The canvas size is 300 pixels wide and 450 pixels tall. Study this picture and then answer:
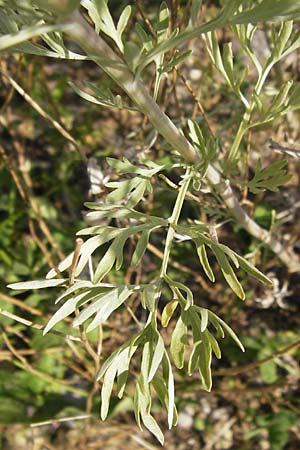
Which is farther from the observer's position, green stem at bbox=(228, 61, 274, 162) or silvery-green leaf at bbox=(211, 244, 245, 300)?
green stem at bbox=(228, 61, 274, 162)

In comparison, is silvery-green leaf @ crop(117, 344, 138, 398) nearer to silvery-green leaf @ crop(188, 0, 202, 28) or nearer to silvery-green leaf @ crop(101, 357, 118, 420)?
silvery-green leaf @ crop(101, 357, 118, 420)

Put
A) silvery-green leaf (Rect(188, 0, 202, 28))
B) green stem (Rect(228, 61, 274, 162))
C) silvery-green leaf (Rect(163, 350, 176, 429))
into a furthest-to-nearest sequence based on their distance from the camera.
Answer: green stem (Rect(228, 61, 274, 162)) → silvery-green leaf (Rect(163, 350, 176, 429)) → silvery-green leaf (Rect(188, 0, 202, 28))

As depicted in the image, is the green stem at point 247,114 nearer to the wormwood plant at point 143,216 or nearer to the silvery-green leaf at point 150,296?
the wormwood plant at point 143,216

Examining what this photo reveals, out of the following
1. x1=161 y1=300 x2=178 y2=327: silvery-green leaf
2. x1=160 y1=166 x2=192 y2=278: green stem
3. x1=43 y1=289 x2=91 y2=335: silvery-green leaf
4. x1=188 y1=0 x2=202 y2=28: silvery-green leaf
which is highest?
x1=188 y1=0 x2=202 y2=28: silvery-green leaf

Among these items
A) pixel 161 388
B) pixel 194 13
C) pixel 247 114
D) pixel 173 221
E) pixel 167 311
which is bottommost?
pixel 161 388

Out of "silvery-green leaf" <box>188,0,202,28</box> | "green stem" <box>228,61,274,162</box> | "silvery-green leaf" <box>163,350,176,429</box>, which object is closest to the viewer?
"silvery-green leaf" <box>188,0,202,28</box>

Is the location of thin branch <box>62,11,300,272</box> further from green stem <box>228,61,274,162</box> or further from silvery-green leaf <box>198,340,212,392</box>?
silvery-green leaf <box>198,340,212,392</box>

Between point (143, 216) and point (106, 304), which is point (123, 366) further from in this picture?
point (143, 216)

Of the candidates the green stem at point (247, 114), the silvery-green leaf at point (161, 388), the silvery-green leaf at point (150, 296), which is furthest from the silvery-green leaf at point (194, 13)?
the silvery-green leaf at point (161, 388)

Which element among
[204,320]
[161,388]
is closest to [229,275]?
[204,320]

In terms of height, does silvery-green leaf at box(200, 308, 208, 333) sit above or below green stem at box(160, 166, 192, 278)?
below

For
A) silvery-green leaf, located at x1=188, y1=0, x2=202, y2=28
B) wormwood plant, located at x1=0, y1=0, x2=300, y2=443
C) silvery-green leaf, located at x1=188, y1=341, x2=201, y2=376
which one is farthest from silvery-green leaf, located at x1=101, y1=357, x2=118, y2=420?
silvery-green leaf, located at x1=188, y1=0, x2=202, y2=28
